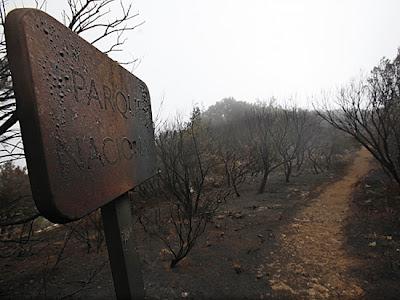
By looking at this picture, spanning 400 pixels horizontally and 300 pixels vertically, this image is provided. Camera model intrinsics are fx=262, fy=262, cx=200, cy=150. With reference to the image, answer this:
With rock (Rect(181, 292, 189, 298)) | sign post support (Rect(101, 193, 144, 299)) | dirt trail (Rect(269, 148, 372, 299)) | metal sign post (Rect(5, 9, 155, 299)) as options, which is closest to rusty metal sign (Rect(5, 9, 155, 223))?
metal sign post (Rect(5, 9, 155, 299))

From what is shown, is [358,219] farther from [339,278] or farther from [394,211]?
[339,278]

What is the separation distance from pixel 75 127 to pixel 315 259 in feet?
18.3

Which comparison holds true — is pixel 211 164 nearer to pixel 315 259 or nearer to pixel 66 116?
pixel 315 259

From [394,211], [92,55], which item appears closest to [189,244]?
[92,55]

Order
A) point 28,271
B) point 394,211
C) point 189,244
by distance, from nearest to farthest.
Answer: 1. point 189,244
2. point 28,271
3. point 394,211

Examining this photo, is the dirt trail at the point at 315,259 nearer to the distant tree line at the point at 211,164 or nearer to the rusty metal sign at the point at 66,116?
the distant tree line at the point at 211,164

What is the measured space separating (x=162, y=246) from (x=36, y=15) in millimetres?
5750

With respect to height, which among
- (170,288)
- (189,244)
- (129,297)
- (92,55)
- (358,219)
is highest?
(92,55)

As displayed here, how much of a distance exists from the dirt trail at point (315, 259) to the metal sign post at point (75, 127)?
371cm

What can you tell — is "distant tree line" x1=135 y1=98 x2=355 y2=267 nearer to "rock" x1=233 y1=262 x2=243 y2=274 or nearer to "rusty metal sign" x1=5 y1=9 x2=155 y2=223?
"rock" x1=233 y1=262 x2=243 y2=274

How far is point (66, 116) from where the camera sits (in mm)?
743

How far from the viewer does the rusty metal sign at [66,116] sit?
2.04 ft

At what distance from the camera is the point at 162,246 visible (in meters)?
5.84

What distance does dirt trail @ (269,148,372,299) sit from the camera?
4.04 meters
